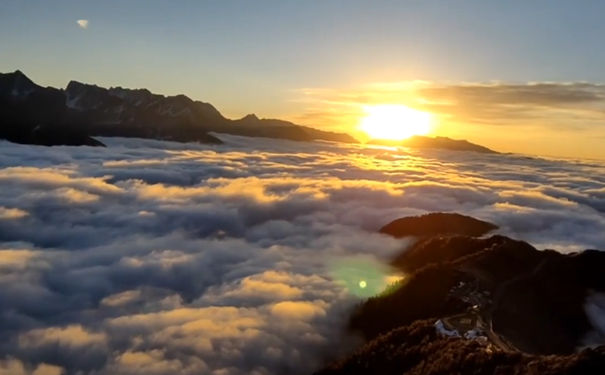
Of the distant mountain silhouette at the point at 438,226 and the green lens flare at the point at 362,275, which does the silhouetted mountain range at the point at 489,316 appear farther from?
the distant mountain silhouette at the point at 438,226

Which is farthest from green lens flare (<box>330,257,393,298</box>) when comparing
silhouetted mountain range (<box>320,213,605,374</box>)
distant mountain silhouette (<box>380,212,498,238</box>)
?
distant mountain silhouette (<box>380,212,498,238</box>)

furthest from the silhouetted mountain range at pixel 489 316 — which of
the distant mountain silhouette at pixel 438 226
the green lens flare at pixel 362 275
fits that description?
the distant mountain silhouette at pixel 438 226

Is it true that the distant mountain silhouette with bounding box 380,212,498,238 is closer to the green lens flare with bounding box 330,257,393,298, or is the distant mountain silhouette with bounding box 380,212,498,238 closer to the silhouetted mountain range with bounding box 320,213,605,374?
the green lens flare with bounding box 330,257,393,298

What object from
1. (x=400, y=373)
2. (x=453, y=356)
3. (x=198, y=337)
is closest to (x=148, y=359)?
(x=198, y=337)

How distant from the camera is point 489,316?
65625mm

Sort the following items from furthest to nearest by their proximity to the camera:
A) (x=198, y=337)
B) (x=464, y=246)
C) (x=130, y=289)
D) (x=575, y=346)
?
(x=130, y=289) → (x=464, y=246) → (x=198, y=337) → (x=575, y=346)

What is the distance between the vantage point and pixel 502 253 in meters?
88.1

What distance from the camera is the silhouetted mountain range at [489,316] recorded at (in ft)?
167

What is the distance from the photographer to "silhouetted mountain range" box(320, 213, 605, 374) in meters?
51.0

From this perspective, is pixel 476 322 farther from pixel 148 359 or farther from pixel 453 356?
pixel 148 359

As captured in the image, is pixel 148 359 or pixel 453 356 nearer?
pixel 453 356

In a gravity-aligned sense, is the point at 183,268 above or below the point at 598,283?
below

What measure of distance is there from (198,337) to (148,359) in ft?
28.5

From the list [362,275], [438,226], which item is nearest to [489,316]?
[362,275]
